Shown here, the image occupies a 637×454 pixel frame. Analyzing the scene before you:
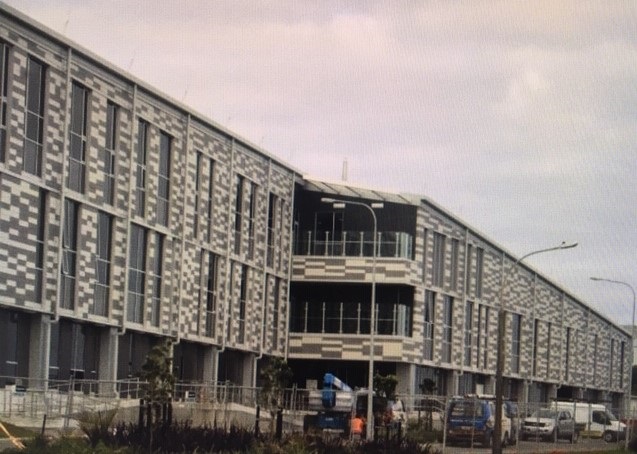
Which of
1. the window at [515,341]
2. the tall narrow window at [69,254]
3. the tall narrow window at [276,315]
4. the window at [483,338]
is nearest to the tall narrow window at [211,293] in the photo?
the tall narrow window at [276,315]

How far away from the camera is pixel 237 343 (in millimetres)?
69562

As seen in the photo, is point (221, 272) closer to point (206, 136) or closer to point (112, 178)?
point (206, 136)

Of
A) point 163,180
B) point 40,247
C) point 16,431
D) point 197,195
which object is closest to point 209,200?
point 197,195

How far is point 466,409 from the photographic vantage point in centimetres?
5556

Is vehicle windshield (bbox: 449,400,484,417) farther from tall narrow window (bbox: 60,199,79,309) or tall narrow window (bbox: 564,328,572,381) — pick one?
tall narrow window (bbox: 564,328,572,381)

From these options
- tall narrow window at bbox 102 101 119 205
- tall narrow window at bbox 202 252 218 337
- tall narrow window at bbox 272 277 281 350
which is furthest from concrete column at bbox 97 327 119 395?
tall narrow window at bbox 272 277 281 350

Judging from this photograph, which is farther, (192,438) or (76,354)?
(76,354)

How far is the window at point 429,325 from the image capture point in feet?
270

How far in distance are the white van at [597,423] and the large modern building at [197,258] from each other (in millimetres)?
8900

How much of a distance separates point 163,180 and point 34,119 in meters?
12.3

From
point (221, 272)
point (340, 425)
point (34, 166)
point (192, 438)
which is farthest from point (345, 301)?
point (192, 438)

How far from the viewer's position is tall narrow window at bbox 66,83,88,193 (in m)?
52.0

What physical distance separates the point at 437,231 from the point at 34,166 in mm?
39586

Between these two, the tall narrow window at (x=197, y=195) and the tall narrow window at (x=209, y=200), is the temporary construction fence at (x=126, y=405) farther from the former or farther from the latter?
the tall narrow window at (x=209, y=200)
